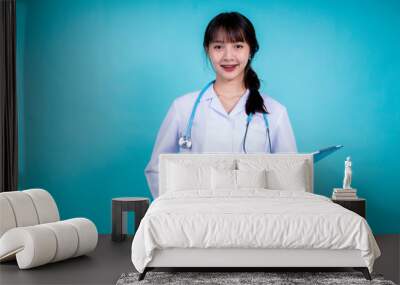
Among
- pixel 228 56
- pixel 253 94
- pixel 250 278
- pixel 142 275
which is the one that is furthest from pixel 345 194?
pixel 142 275

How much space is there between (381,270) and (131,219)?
2842mm

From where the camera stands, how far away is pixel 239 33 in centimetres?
680

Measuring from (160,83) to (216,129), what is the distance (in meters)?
0.78

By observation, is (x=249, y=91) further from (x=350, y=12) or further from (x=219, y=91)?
(x=350, y=12)

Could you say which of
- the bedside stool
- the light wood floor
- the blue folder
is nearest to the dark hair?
the blue folder

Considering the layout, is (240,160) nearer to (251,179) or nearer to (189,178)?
(251,179)

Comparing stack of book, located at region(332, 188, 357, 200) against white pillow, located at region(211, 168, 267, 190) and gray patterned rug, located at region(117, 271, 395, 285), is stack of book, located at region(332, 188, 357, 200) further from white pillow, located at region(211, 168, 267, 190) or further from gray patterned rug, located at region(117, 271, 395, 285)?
gray patterned rug, located at region(117, 271, 395, 285)

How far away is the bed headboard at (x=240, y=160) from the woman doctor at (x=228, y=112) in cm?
18

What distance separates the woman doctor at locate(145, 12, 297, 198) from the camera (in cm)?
676

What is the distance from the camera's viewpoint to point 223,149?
675cm

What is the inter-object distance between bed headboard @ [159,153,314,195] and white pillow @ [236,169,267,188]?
0.35m

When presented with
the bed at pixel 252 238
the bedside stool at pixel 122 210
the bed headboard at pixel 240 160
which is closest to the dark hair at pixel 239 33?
the bed headboard at pixel 240 160

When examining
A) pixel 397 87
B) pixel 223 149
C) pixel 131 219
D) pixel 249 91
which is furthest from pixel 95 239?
pixel 397 87

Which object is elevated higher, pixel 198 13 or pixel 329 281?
pixel 198 13
